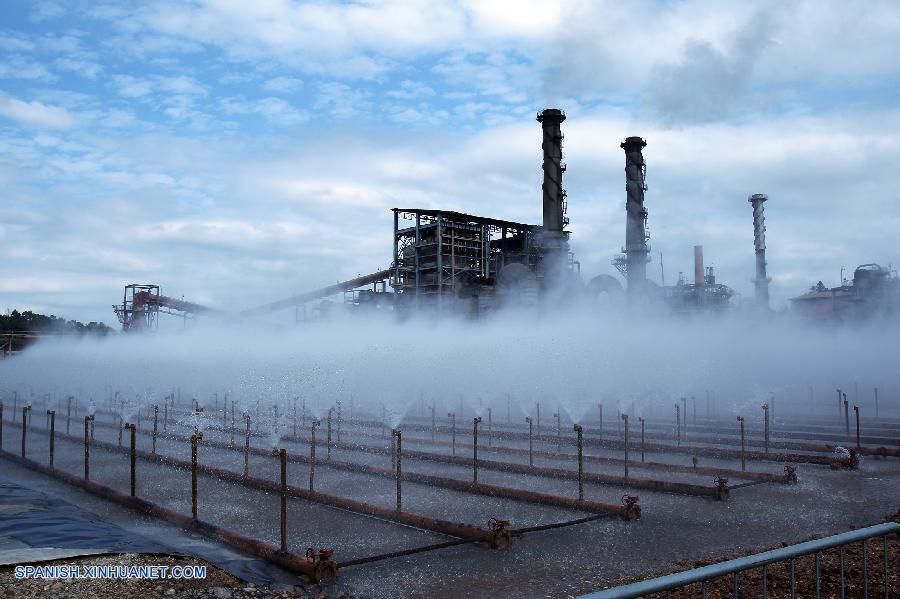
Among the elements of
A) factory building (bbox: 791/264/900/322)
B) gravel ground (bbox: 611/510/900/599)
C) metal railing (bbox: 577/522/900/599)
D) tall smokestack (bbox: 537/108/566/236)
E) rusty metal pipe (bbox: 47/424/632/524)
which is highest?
tall smokestack (bbox: 537/108/566/236)

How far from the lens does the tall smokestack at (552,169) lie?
2138 inches

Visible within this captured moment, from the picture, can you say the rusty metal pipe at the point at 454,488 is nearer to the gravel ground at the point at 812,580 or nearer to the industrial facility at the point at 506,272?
the gravel ground at the point at 812,580

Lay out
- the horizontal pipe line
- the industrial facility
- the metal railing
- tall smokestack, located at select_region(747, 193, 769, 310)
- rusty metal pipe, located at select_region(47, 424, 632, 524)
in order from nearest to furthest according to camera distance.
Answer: the metal railing < the horizontal pipe line < rusty metal pipe, located at select_region(47, 424, 632, 524) < the industrial facility < tall smokestack, located at select_region(747, 193, 769, 310)

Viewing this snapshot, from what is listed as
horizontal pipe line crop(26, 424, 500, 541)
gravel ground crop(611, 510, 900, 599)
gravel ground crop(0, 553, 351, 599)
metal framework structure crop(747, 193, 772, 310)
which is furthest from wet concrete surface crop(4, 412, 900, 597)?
metal framework structure crop(747, 193, 772, 310)

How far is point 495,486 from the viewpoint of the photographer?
17.6 m

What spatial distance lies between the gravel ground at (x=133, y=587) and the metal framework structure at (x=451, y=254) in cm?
3989

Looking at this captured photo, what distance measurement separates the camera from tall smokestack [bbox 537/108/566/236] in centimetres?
5431

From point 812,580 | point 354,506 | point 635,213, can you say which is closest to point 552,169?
point 635,213

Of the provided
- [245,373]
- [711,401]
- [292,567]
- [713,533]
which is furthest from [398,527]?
[245,373]

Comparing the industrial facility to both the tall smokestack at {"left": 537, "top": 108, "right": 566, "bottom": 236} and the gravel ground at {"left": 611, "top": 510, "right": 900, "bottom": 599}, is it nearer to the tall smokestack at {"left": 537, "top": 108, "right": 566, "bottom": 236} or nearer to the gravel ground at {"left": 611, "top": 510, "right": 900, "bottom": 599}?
the tall smokestack at {"left": 537, "top": 108, "right": 566, "bottom": 236}

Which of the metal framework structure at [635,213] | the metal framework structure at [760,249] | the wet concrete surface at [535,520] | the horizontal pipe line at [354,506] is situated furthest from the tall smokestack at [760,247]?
the horizontal pipe line at [354,506]

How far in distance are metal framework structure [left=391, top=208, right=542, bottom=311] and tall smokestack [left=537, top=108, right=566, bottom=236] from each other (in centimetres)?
215

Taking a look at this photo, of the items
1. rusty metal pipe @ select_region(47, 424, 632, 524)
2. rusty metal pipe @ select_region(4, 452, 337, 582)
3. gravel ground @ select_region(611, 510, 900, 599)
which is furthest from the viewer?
rusty metal pipe @ select_region(47, 424, 632, 524)

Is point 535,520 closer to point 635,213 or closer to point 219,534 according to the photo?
point 219,534
